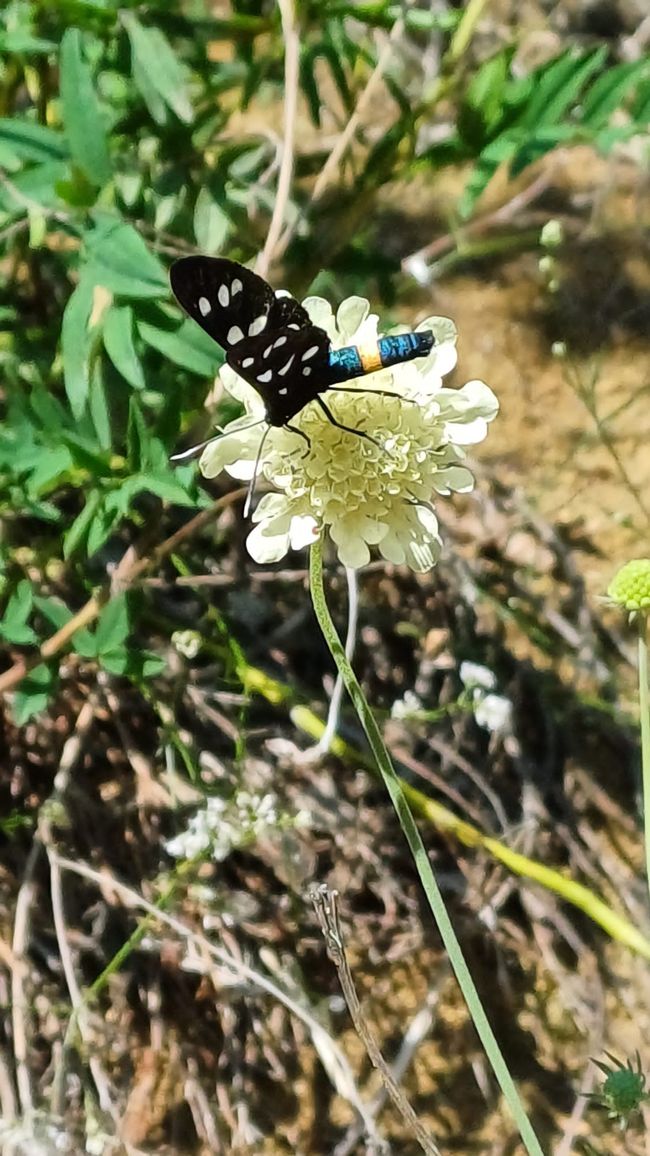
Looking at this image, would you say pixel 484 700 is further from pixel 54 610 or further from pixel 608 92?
pixel 608 92

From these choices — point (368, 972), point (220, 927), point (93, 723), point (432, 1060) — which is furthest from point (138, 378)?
point (432, 1060)

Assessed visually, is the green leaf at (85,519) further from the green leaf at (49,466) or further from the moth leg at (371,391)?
the moth leg at (371,391)

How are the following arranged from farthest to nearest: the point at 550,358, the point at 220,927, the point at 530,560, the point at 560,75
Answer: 1. the point at 550,358
2. the point at 530,560
3. the point at 220,927
4. the point at 560,75

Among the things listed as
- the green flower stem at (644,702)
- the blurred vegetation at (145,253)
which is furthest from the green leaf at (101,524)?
the green flower stem at (644,702)

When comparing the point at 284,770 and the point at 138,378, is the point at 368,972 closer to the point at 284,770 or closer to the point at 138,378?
the point at 284,770

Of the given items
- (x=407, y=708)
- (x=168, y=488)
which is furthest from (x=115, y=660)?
(x=407, y=708)
